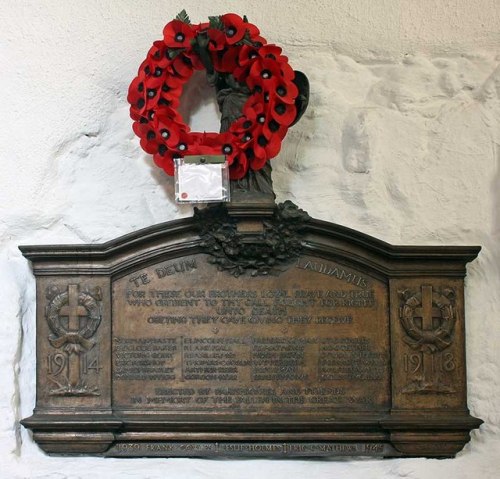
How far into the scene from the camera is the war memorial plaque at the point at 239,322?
304 centimetres

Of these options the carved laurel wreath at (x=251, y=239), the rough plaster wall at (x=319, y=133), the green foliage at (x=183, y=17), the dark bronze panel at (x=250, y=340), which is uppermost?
the green foliage at (x=183, y=17)

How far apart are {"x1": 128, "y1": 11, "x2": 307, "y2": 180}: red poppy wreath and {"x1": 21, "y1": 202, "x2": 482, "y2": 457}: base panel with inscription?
252mm

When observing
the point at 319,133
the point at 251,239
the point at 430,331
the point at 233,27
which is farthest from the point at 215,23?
the point at 430,331

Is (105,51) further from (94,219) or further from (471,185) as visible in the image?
(471,185)

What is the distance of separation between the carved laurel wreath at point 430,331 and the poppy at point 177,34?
1.31m

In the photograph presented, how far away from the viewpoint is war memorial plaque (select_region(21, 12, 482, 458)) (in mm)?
3039

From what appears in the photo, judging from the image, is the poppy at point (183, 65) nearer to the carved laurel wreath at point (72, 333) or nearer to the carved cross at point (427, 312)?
the carved laurel wreath at point (72, 333)

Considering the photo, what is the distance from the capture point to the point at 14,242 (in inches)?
126

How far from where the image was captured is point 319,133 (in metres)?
3.26

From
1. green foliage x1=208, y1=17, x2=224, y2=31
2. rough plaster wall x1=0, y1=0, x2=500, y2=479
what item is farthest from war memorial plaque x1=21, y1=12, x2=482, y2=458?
rough plaster wall x1=0, y1=0, x2=500, y2=479

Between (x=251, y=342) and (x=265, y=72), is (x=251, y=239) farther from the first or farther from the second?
(x=265, y=72)

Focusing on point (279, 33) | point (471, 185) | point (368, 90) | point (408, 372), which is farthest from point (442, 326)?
point (279, 33)

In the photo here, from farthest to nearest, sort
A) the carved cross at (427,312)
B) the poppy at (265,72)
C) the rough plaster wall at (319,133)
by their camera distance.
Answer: the rough plaster wall at (319,133)
the carved cross at (427,312)
the poppy at (265,72)

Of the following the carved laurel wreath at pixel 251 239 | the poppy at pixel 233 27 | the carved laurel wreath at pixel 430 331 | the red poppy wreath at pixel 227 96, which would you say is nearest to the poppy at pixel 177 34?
the red poppy wreath at pixel 227 96
